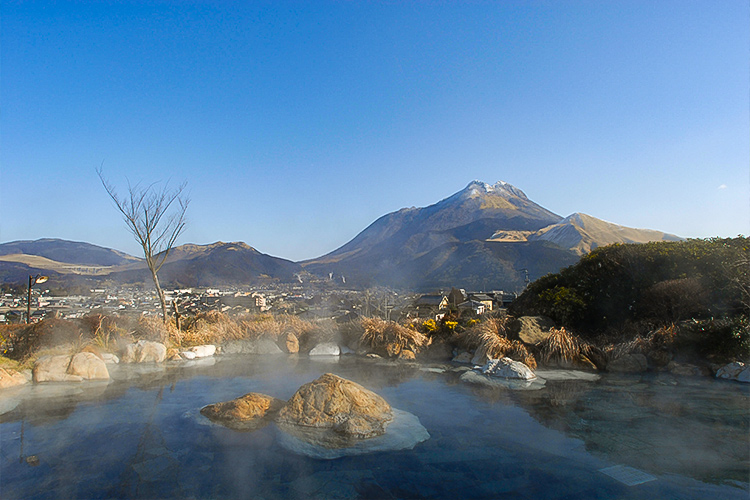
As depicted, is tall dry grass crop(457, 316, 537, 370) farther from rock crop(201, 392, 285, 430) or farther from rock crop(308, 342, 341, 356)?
rock crop(201, 392, 285, 430)

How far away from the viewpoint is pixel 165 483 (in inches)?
167

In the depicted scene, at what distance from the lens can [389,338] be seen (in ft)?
41.4

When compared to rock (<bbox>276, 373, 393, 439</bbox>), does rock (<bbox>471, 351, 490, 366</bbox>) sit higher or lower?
lower

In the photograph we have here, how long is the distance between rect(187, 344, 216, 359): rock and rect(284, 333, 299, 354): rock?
2220 mm

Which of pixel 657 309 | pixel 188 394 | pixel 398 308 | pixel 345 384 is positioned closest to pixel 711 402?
pixel 657 309

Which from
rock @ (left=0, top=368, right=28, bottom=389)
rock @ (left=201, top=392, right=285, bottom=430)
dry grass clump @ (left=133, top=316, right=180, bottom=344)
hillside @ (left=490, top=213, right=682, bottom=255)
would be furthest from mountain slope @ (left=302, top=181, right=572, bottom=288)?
rock @ (left=201, top=392, right=285, bottom=430)

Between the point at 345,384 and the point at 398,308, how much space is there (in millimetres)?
10892

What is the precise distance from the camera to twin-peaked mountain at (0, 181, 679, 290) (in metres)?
47.4

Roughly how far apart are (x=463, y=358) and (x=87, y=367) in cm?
908

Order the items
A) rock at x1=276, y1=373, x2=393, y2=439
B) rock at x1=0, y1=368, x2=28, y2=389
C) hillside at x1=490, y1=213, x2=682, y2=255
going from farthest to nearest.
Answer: hillside at x1=490, y1=213, x2=682, y2=255 → rock at x1=0, y1=368, x2=28, y2=389 → rock at x1=276, y1=373, x2=393, y2=439

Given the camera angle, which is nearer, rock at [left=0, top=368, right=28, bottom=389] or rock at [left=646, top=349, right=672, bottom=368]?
rock at [left=0, top=368, right=28, bottom=389]

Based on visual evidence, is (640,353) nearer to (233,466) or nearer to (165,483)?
(233,466)

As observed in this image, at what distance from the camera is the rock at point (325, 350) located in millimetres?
12828

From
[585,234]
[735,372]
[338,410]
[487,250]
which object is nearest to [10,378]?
[338,410]
